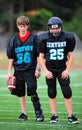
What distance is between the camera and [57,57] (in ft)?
29.6

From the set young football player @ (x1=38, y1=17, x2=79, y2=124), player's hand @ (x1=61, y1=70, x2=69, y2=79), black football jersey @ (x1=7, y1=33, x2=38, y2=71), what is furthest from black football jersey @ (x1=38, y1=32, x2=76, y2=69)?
black football jersey @ (x1=7, y1=33, x2=38, y2=71)

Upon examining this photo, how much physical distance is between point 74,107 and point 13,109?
45.4 inches

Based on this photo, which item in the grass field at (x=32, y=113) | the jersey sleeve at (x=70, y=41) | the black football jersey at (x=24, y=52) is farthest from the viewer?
the black football jersey at (x=24, y=52)

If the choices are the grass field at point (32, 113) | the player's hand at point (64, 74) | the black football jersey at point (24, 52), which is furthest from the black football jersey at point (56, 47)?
the grass field at point (32, 113)

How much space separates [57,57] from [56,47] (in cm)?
15

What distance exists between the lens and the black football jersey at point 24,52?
9.42 meters

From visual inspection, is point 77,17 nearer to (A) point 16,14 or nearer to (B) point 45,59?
(A) point 16,14

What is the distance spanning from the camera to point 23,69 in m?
9.44

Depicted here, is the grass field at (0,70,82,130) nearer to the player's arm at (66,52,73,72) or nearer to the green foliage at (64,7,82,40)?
the player's arm at (66,52,73,72)

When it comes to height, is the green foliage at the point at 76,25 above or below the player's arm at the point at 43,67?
below

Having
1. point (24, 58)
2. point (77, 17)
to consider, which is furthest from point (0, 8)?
point (24, 58)

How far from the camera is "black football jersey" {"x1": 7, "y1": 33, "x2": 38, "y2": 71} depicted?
9.42 m

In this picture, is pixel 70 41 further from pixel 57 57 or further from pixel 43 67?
pixel 43 67

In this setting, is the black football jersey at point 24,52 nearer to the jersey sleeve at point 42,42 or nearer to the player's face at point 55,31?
the jersey sleeve at point 42,42
